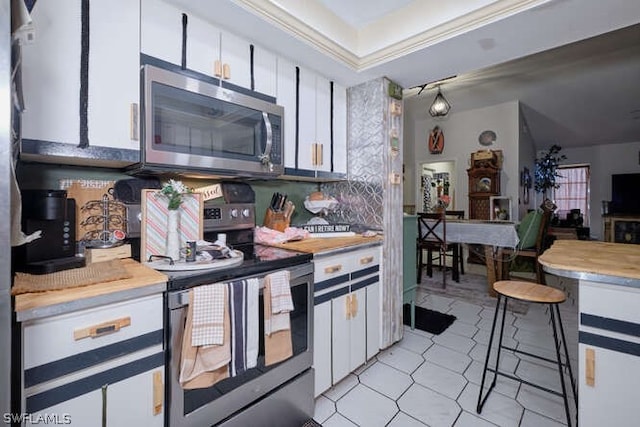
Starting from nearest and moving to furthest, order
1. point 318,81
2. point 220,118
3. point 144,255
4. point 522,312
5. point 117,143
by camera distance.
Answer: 1. point 117,143
2. point 144,255
3. point 220,118
4. point 318,81
5. point 522,312

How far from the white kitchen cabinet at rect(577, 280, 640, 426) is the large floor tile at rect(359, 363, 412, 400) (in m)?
0.91

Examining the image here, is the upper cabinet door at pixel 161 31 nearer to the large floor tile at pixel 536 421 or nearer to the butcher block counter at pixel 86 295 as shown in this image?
the butcher block counter at pixel 86 295


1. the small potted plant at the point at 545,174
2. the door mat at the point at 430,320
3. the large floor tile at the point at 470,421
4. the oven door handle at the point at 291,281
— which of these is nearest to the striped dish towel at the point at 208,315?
the oven door handle at the point at 291,281

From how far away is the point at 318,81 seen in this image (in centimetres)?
218

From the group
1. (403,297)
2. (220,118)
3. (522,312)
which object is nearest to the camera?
(220,118)

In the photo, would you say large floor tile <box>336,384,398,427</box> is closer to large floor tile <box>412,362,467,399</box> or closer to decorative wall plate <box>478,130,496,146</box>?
large floor tile <box>412,362,467,399</box>

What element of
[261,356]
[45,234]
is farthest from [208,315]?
[45,234]

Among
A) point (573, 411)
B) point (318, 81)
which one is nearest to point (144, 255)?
point (318, 81)

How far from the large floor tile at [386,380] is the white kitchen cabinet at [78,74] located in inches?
77.2

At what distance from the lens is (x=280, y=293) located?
1.38 metres

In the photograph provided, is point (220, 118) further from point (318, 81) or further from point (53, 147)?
point (318, 81)

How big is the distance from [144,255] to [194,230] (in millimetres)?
280

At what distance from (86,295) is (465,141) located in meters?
6.46

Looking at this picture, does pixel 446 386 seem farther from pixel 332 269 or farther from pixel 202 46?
pixel 202 46
